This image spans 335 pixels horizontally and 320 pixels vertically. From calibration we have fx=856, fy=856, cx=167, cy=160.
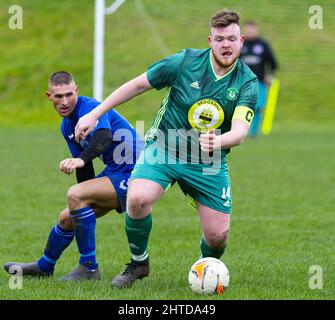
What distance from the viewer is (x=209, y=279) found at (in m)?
5.35

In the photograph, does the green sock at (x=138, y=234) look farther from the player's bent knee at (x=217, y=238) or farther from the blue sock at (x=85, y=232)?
the player's bent knee at (x=217, y=238)

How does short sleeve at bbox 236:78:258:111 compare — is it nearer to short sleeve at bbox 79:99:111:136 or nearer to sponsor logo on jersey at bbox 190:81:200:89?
sponsor logo on jersey at bbox 190:81:200:89

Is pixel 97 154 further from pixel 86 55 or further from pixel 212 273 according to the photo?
pixel 86 55

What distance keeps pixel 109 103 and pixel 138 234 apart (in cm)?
89

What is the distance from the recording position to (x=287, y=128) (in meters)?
21.5

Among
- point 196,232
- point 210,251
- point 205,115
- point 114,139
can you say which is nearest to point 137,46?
point 196,232

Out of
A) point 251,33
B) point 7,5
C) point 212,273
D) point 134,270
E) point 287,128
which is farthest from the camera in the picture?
point 7,5

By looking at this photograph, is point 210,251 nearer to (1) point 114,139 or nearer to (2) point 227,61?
(1) point 114,139

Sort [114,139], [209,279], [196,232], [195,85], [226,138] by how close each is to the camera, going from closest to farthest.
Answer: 1. [226,138]
2. [209,279]
3. [195,85]
4. [114,139]
5. [196,232]

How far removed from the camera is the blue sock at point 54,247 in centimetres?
602

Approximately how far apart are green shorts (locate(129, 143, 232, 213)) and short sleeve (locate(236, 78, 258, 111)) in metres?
0.54

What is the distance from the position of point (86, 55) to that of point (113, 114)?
17.7 metres

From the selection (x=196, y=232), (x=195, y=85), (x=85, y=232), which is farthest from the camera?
(x=196, y=232)
